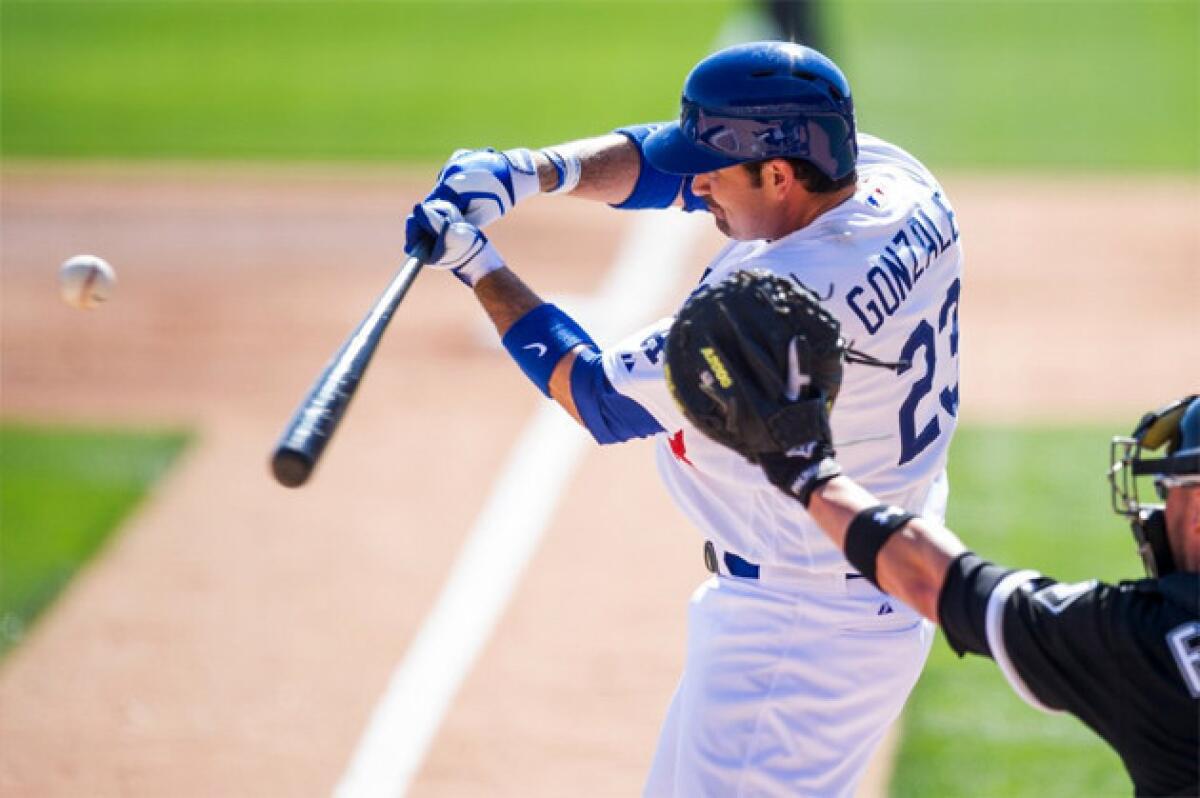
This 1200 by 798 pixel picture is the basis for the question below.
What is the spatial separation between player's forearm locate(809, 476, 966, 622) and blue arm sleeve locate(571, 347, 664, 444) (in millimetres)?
747

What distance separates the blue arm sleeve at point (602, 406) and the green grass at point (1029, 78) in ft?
37.4

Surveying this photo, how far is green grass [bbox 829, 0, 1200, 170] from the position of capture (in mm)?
15297

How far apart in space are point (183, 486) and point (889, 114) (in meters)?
10.1

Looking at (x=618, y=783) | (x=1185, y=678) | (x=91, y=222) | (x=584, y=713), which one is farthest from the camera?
(x=91, y=222)

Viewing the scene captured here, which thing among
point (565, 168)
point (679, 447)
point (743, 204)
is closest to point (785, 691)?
point (679, 447)

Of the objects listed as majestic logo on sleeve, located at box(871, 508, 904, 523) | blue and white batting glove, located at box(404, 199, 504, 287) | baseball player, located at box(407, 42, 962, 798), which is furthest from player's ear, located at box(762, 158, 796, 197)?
majestic logo on sleeve, located at box(871, 508, 904, 523)

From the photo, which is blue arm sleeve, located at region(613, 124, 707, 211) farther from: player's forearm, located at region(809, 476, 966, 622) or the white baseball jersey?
player's forearm, located at region(809, 476, 966, 622)

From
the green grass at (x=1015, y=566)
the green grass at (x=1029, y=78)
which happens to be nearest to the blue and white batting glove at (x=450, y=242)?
the green grass at (x=1015, y=566)

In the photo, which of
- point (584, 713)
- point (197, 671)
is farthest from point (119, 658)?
point (584, 713)

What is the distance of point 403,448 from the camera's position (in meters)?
8.48

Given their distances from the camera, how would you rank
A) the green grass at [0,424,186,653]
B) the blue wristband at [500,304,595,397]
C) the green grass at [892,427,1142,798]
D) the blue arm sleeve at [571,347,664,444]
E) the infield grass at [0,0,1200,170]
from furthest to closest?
the infield grass at [0,0,1200,170]
the green grass at [0,424,186,653]
the green grass at [892,427,1142,798]
the blue wristband at [500,304,595,397]
the blue arm sleeve at [571,347,664,444]

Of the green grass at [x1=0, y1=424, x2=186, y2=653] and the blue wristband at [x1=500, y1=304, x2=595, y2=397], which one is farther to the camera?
the green grass at [x1=0, y1=424, x2=186, y2=653]

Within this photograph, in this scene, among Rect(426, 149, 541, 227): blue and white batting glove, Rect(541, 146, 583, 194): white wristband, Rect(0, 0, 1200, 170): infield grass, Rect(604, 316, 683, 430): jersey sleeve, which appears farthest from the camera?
Rect(0, 0, 1200, 170): infield grass

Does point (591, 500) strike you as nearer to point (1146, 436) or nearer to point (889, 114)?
point (1146, 436)
